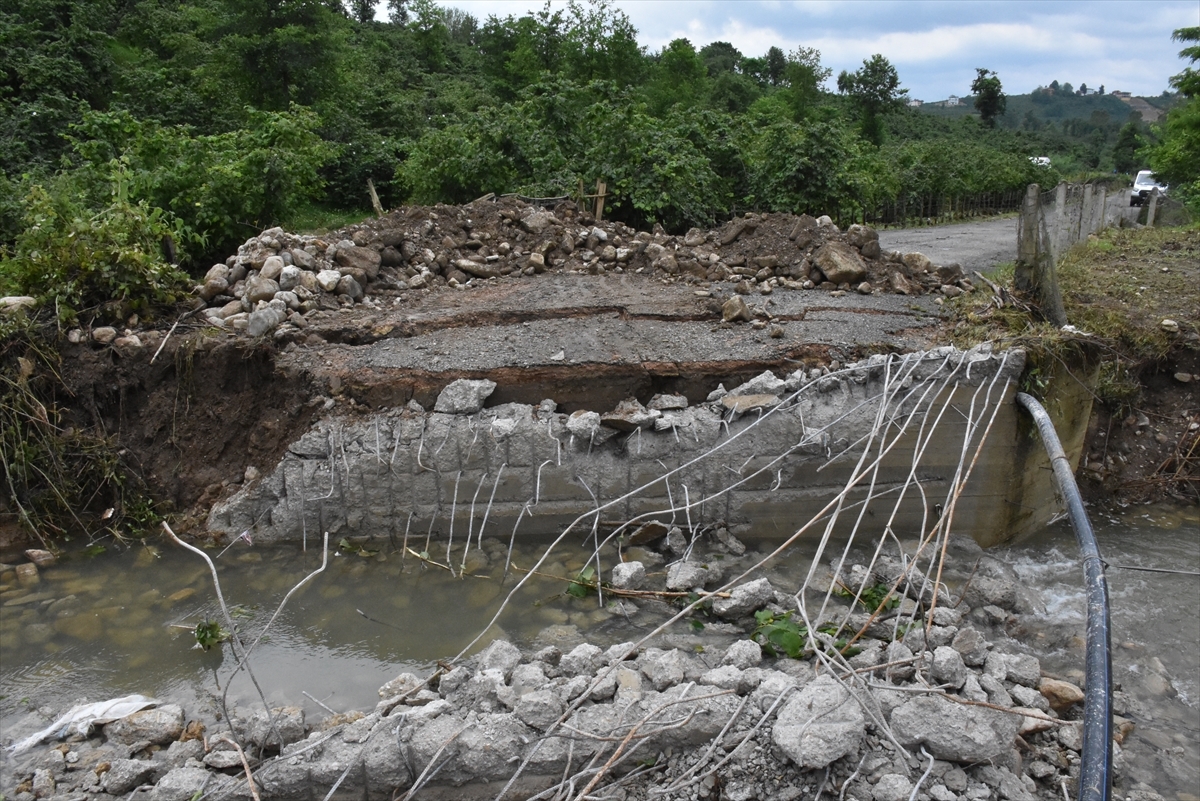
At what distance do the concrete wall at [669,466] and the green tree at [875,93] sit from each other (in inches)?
1187

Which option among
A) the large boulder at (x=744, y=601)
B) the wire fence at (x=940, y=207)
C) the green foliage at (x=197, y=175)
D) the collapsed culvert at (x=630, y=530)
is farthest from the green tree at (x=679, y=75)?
the large boulder at (x=744, y=601)

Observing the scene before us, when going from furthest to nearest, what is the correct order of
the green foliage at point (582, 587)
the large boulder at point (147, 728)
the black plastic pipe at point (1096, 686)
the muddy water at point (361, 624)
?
the green foliage at point (582, 587)
the muddy water at point (361, 624)
the large boulder at point (147, 728)
the black plastic pipe at point (1096, 686)

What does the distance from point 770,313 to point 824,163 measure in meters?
5.84

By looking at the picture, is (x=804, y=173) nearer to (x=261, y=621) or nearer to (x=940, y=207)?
(x=261, y=621)

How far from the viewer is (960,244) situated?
13.0 meters

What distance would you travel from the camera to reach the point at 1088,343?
525 cm

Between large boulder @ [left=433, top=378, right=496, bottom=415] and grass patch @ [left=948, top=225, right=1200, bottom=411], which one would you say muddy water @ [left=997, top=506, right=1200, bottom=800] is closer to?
grass patch @ [left=948, top=225, right=1200, bottom=411]

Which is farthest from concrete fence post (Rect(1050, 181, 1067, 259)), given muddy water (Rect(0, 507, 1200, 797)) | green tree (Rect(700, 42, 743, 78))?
green tree (Rect(700, 42, 743, 78))

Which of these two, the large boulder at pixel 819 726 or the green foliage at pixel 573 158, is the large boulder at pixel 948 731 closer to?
the large boulder at pixel 819 726

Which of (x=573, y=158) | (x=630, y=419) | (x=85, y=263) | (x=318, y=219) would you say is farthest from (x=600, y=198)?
(x=85, y=263)

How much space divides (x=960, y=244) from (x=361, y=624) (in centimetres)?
1181

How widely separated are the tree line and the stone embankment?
4.49 meters

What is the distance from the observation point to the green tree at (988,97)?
4425 cm

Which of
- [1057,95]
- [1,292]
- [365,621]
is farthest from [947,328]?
[1057,95]
